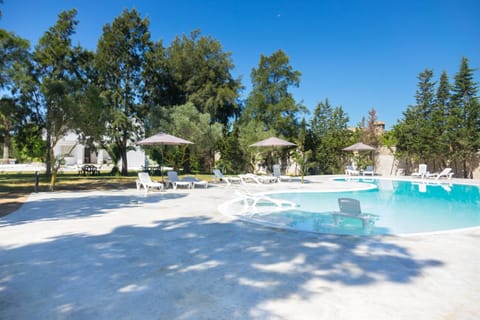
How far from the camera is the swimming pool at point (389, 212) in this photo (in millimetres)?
6984

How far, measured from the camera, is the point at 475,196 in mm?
13648

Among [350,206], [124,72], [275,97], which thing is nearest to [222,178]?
[350,206]

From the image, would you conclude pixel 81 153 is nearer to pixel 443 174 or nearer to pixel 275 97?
pixel 275 97

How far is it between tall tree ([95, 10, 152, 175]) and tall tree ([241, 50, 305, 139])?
9.99m

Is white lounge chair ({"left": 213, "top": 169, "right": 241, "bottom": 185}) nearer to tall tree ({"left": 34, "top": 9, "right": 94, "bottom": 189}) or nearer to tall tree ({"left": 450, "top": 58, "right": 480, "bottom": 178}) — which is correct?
tall tree ({"left": 34, "top": 9, "right": 94, "bottom": 189})

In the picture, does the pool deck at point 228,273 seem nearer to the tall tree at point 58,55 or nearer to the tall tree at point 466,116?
the tall tree at point 58,55

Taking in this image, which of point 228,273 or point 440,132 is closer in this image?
point 228,273

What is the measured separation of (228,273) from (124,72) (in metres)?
23.4

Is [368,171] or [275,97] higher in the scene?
[275,97]

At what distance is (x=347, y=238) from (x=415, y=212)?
5440 mm

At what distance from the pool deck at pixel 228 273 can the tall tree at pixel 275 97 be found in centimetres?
2189

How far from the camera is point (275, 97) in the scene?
94.1 ft

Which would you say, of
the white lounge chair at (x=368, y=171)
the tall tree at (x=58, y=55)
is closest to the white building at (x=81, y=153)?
the tall tree at (x=58, y=55)

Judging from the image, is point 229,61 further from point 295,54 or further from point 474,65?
point 474,65
